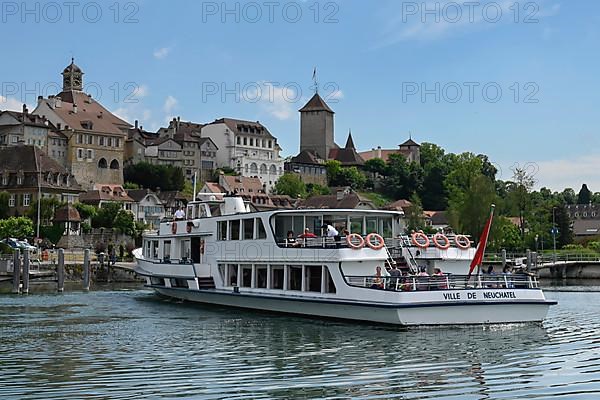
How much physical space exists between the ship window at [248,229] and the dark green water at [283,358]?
3.30 metres

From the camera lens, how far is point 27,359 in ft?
69.2

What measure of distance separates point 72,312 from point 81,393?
1842cm

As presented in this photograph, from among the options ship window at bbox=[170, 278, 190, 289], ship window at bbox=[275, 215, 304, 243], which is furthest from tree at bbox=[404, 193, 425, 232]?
Answer: ship window at bbox=[275, 215, 304, 243]

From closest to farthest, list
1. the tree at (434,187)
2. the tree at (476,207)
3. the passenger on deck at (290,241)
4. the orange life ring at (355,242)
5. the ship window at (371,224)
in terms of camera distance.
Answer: the orange life ring at (355,242)
the passenger on deck at (290,241)
the ship window at (371,224)
the tree at (476,207)
the tree at (434,187)

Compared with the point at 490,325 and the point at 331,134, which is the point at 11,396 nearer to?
the point at 490,325

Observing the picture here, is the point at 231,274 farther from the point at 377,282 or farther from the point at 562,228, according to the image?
the point at 562,228

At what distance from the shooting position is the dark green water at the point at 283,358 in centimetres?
1684

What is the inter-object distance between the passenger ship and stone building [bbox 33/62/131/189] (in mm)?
86814

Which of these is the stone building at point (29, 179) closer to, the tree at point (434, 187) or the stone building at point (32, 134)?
the stone building at point (32, 134)

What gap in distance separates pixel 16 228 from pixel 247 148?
71.2m

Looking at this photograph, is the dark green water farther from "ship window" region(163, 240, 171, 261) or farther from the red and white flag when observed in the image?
"ship window" region(163, 240, 171, 261)

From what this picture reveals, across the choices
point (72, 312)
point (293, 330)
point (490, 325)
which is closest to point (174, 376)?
point (293, 330)

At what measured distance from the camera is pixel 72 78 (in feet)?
506

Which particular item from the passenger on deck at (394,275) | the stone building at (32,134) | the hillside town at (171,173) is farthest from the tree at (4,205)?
the passenger on deck at (394,275)
